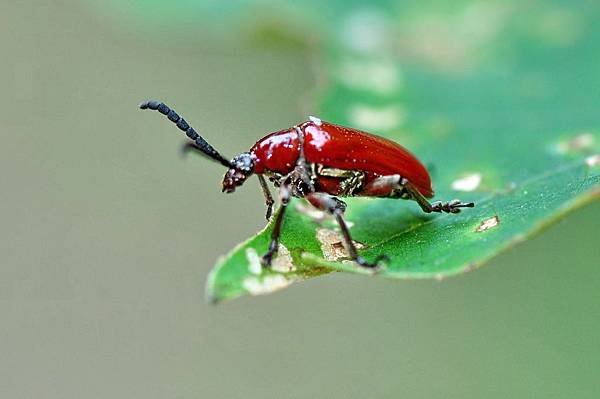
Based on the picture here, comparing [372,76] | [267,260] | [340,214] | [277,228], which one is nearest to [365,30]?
[372,76]

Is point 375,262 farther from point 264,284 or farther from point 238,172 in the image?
point 238,172

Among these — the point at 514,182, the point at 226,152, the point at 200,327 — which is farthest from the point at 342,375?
the point at 514,182

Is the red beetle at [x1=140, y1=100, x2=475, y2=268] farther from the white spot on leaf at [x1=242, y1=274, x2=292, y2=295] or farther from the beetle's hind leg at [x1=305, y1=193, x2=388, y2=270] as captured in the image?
the white spot on leaf at [x1=242, y1=274, x2=292, y2=295]

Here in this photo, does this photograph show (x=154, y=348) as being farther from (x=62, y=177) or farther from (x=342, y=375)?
(x=62, y=177)

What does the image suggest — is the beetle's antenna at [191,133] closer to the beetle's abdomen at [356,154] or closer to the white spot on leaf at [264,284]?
the beetle's abdomen at [356,154]

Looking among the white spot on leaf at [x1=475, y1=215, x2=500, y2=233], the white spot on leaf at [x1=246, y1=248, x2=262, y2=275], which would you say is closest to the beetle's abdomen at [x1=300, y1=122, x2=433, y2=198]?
the white spot on leaf at [x1=475, y1=215, x2=500, y2=233]
